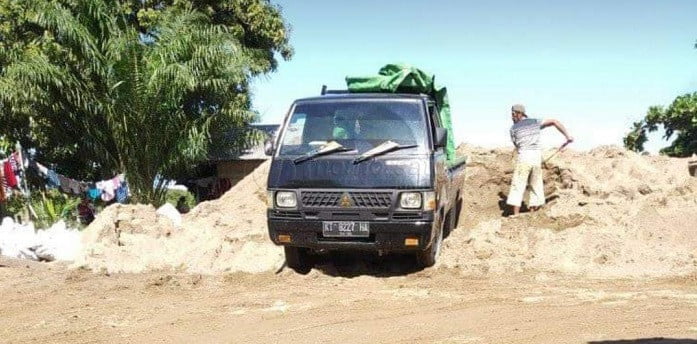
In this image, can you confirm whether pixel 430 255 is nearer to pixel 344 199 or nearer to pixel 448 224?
pixel 344 199

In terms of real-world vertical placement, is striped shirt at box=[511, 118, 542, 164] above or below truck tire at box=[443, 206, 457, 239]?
above

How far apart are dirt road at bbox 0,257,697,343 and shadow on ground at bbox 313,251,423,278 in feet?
0.09

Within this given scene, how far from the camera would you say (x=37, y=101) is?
1345 centimetres

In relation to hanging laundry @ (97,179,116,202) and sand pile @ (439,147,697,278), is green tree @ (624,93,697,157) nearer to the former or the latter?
sand pile @ (439,147,697,278)

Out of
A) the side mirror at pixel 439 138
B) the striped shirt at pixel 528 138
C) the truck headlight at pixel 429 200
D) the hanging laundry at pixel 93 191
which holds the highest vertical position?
the side mirror at pixel 439 138

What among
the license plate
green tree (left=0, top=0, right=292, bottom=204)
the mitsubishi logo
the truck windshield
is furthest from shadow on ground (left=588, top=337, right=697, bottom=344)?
green tree (left=0, top=0, right=292, bottom=204)

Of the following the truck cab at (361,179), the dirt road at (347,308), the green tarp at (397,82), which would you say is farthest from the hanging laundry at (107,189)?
the truck cab at (361,179)

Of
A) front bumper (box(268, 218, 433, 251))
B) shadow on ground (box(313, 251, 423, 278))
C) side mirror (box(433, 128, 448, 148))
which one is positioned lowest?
shadow on ground (box(313, 251, 423, 278))

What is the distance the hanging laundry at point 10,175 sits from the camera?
11.8 m

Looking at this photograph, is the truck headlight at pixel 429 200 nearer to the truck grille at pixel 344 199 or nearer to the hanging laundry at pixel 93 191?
the truck grille at pixel 344 199

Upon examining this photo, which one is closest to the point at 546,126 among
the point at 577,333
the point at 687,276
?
the point at 687,276

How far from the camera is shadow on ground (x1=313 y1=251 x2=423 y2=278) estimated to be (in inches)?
295

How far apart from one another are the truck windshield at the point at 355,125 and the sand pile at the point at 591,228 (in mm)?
1596

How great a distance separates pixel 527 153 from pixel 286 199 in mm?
3783
